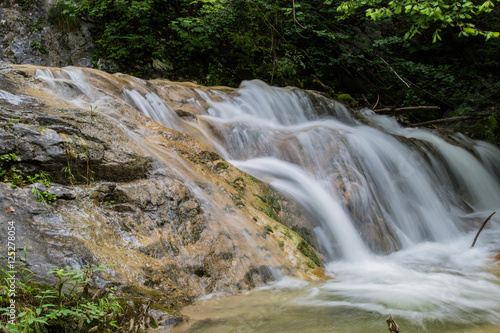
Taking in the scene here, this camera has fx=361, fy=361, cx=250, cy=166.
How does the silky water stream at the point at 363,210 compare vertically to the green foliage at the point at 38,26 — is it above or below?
below

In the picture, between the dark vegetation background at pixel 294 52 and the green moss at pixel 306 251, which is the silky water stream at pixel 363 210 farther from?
the dark vegetation background at pixel 294 52

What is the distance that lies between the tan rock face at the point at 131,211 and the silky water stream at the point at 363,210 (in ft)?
0.88

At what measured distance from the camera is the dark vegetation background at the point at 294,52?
947 centimetres

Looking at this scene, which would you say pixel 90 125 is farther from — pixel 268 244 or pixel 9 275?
pixel 268 244

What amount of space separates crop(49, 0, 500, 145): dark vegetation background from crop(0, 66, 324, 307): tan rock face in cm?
620

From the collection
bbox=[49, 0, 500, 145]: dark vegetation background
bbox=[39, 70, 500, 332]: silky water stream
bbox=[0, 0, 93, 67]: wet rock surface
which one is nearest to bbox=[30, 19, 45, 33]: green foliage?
bbox=[0, 0, 93, 67]: wet rock surface

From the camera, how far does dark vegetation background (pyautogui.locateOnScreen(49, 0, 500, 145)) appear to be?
9.47 m

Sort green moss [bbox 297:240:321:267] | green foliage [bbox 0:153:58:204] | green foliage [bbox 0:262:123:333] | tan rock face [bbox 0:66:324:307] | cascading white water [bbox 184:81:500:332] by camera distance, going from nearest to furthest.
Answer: green foliage [bbox 0:262:123:333] → tan rock face [bbox 0:66:324:307] → green foliage [bbox 0:153:58:204] → cascading white water [bbox 184:81:500:332] → green moss [bbox 297:240:321:267]

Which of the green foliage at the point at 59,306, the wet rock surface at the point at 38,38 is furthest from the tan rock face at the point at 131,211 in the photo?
the wet rock surface at the point at 38,38

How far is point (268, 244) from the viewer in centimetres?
332

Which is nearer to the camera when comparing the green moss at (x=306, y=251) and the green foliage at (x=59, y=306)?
the green foliage at (x=59, y=306)

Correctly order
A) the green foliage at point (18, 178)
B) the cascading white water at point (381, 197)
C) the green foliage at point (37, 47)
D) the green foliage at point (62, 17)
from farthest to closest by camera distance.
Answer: the green foliage at point (62, 17) < the green foliage at point (37, 47) < the cascading white water at point (381, 197) < the green foliage at point (18, 178)

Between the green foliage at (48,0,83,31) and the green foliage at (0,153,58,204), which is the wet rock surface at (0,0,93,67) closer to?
the green foliage at (48,0,83,31)

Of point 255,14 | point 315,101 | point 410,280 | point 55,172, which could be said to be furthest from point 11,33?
point 410,280
